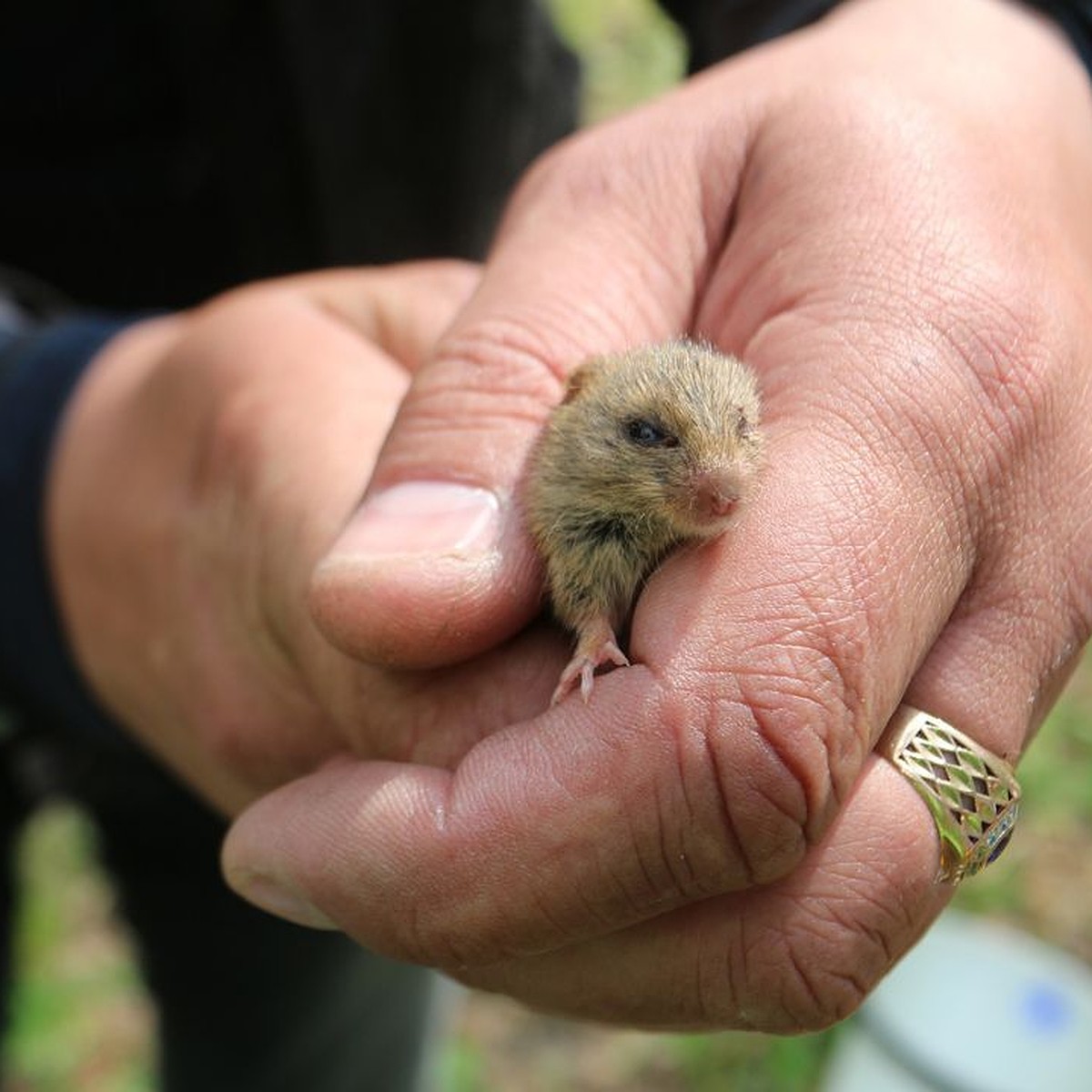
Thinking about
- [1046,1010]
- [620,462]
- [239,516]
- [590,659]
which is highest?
[620,462]

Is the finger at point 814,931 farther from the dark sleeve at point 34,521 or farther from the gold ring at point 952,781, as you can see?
the dark sleeve at point 34,521

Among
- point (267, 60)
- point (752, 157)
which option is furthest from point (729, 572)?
point (267, 60)

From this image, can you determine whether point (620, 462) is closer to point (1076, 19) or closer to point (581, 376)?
point (581, 376)

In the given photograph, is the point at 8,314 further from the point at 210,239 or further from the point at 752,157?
the point at 752,157

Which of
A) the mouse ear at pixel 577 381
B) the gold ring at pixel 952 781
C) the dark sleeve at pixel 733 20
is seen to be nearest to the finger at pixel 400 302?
the mouse ear at pixel 577 381

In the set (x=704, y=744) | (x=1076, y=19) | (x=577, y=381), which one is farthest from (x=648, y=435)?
(x=1076, y=19)
